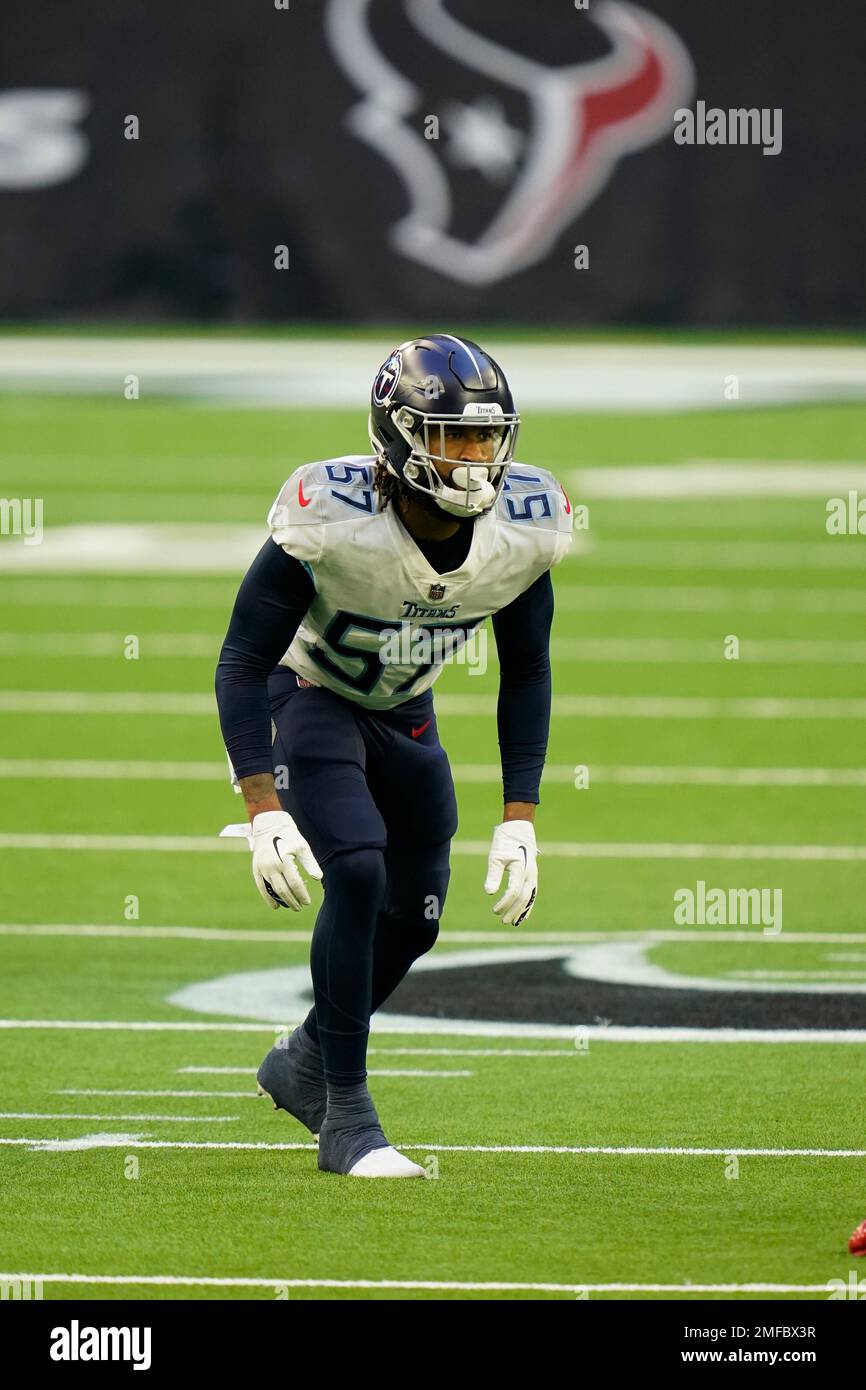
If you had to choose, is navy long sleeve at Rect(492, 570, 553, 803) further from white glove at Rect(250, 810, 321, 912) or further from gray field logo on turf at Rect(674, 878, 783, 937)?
gray field logo on turf at Rect(674, 878, 783, 937)

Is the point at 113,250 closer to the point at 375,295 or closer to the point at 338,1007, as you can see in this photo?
the point at 375,295

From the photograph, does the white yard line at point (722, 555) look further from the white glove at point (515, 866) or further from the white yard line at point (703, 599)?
the white glove at point (515, 866)

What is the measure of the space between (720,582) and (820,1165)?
12758mm

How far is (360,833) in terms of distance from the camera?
18.7 ft

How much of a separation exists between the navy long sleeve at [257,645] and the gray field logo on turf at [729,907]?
11.9 feet

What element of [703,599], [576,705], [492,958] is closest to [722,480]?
[703,599]

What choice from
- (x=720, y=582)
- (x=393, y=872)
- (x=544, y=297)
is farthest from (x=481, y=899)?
(x=544, y=297)

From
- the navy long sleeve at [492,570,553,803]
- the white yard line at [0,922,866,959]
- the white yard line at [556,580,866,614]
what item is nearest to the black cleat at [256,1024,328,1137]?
the navy long sleeve at [492,570,553,803]

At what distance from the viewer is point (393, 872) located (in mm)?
6125

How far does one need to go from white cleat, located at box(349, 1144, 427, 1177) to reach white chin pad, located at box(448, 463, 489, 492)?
4.95 ft

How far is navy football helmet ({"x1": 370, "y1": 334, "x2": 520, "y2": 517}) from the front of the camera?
5.66m

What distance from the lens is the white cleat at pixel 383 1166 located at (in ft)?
18.7

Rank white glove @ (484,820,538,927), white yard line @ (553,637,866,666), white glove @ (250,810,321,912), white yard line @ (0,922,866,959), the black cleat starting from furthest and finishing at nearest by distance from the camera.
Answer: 1. white yard line @ (553,637,866,666)
2. white yard line @ (0,922,866,959)
3. the black cleat
4. white glove @ (484,820,538,927)
5. white glove @ (250,810,321,912)

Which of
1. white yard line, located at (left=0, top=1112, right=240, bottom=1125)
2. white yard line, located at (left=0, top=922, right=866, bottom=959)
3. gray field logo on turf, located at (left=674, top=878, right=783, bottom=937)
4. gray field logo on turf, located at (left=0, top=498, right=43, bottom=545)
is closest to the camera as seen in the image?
white yard line, located at (left=0, top=1112, right=240, bottom=1125)
